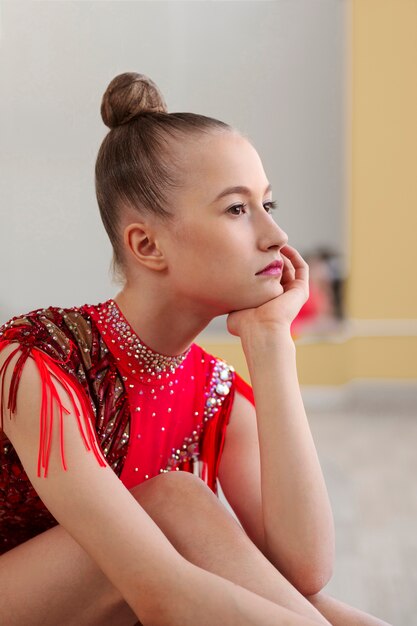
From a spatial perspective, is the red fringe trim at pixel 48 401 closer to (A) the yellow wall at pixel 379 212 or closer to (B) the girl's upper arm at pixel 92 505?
(B) the girl's upper arm at pixel 92 505

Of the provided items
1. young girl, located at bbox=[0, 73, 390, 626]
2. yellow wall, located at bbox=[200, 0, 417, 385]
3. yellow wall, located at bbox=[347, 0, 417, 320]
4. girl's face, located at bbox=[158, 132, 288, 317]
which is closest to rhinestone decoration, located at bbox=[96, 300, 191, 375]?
young girl, located at bbox=[0, 73, 390, 626]

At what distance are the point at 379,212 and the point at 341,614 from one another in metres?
3.88

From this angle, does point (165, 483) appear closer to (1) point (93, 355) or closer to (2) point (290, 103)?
(1) point (93, 355)

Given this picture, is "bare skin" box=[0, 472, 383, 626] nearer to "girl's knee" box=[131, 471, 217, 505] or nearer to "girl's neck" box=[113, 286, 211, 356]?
"girl's knee" box=[131, 471, 217, 505]

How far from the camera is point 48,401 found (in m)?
1.14

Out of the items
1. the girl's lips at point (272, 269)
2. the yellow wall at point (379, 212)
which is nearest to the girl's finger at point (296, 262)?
the girl's lips at point (272, 269)

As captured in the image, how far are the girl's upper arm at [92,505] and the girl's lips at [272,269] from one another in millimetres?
335

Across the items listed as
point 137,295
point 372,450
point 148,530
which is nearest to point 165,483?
point 148,530

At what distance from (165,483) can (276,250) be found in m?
0.36

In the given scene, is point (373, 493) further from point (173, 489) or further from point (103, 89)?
point (103, 89)

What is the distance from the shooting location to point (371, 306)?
5.03m

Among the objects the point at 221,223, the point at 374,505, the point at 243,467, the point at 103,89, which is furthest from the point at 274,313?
the point at 103,89

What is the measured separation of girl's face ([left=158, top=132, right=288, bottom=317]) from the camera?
127cm

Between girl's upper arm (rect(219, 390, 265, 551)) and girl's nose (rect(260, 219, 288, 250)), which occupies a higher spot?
girl's nose (rect(260, 219, 288, 250))
